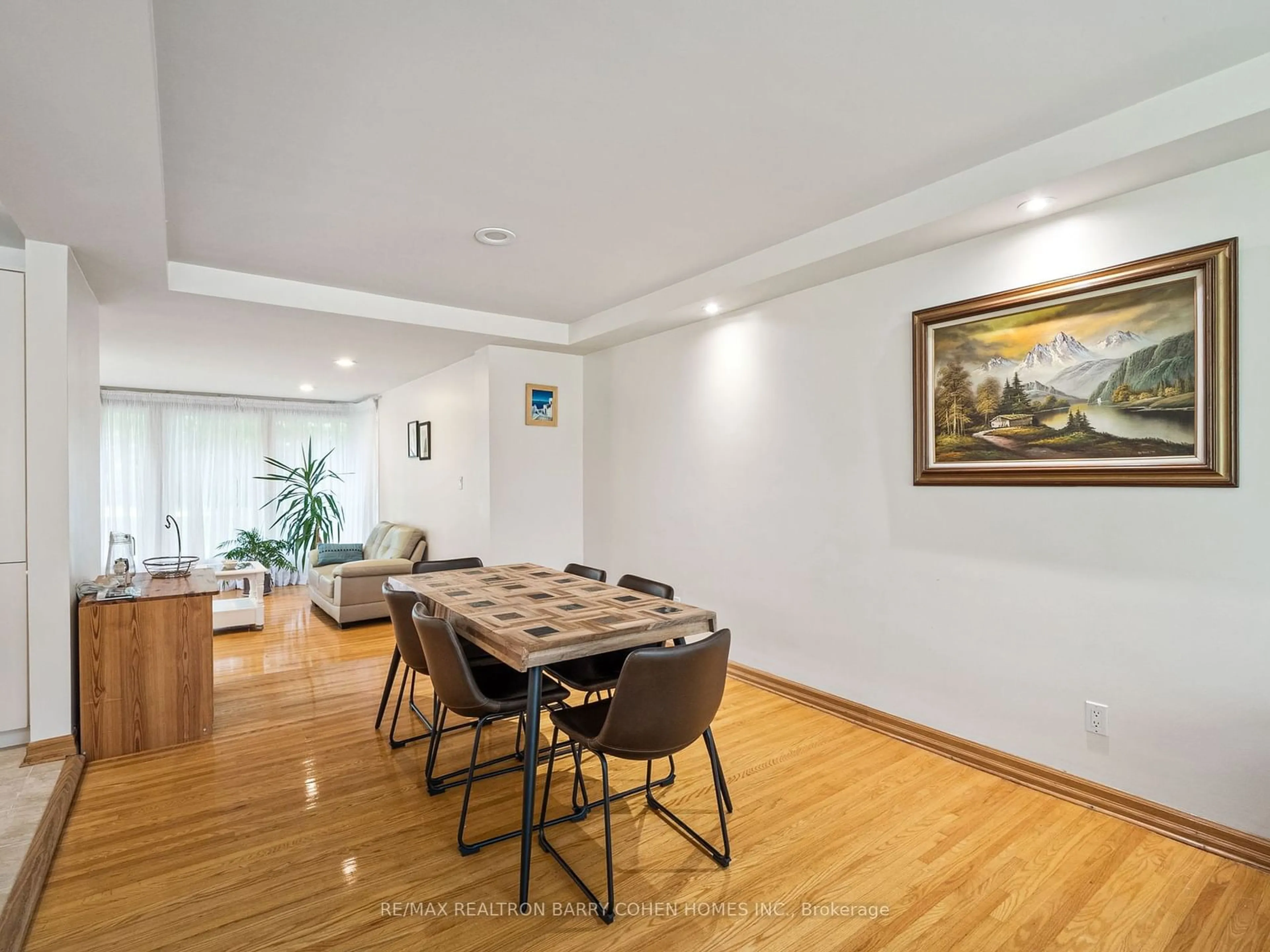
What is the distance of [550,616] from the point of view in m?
2.34

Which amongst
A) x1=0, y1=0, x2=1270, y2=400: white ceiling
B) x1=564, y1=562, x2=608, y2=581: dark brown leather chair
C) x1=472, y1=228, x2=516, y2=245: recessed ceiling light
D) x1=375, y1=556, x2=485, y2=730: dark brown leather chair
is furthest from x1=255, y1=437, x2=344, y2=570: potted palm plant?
x1=472, y1=228, x2=516, y2=245: recessed ceiling light

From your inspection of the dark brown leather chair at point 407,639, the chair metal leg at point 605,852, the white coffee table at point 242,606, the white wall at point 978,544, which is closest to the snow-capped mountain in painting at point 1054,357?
the white wall at point 978,544

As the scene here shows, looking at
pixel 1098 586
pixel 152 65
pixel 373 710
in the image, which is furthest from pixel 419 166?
pixel 1098 586

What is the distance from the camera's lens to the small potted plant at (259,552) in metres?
7.16

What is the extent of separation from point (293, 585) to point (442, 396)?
380 centimetres

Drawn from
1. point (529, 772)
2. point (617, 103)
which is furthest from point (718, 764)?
point (617, 103)

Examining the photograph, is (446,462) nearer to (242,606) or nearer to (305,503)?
(242,606)

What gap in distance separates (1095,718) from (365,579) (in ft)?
16.8

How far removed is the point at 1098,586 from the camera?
2.43 metres

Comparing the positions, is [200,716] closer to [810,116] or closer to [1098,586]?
[810,116]

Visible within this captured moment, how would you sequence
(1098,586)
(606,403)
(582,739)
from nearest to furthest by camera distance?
(582,739), (1098,586), (606,403)

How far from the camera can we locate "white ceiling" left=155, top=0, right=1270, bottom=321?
167 cm

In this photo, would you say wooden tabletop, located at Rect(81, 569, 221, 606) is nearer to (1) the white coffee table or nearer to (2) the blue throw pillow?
(1) the white coffee table

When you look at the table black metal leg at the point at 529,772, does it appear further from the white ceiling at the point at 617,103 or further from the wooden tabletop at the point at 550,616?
the white ceiling at the point at 617,103
